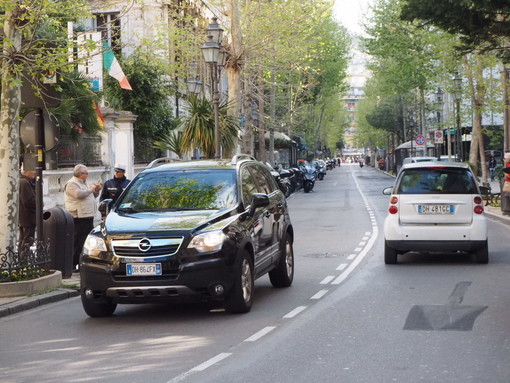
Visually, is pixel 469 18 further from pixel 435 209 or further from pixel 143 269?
pixel 143 269

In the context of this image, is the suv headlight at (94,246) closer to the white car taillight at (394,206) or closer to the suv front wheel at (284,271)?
the suv front wheel at (284,271)

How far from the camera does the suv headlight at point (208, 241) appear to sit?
1049 centimetres

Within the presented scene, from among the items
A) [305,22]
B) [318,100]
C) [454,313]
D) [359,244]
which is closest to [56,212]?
[454,313]

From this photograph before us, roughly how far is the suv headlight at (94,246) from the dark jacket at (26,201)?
506cm

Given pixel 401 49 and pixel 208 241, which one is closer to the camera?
pixel 208 241

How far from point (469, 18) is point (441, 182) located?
2.69 m

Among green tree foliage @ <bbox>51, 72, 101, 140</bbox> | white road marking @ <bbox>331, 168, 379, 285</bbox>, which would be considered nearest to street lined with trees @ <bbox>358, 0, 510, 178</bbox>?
white road marking @ <bbox>331, 168, 379, 285</bbox>

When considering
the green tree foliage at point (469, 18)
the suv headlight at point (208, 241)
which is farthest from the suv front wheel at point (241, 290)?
the green tree foliage at point (469, 18)

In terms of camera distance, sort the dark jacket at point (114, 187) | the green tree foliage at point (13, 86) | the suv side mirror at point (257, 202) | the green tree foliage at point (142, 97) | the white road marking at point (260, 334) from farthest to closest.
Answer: the green tree foliage at point (142, 97)
the dark jacket at point (114, 187)
the green tree foliage at point (13, 86)
the suv side mirror at point (257, 202)
the white road marking at point (260, 334)

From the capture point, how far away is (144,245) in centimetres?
1048

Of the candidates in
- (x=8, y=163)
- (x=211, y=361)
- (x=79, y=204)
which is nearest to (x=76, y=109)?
(x=79, y=204)

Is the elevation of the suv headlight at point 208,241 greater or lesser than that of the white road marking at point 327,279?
greater

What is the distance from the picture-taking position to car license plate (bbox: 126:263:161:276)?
34.2 feet

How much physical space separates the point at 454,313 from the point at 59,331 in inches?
168
